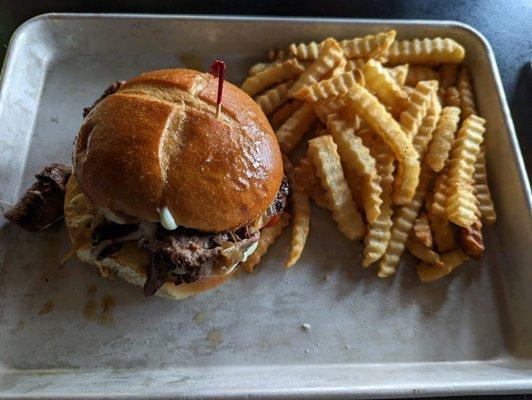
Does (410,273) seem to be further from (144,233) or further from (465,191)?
(144,233)

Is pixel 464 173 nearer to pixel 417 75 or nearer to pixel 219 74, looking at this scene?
pixel 417 75

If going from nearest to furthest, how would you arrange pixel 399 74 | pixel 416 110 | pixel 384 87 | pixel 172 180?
pixel 172 180
pixel 416 110
pixel 384 87
pixel 399 74

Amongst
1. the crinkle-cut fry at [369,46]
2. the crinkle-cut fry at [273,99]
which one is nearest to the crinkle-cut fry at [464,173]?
the crinkle-cut fry at [369,46]

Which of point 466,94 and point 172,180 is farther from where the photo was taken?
point 466,94

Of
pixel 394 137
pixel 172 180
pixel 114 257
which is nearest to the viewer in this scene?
pixel 172 180

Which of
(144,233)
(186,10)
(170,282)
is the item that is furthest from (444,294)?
(186,10)

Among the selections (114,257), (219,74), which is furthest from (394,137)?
(114,257)

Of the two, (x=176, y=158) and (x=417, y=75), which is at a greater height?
(x=176, y=158)
